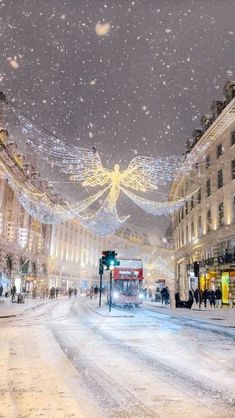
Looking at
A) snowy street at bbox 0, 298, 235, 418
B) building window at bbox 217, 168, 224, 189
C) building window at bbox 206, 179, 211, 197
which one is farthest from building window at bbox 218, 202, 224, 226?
snowy street at bbox 0, 298, 235, 418

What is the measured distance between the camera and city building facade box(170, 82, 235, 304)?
103 ft

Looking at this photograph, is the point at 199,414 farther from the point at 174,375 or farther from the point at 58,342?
the point at 58,342

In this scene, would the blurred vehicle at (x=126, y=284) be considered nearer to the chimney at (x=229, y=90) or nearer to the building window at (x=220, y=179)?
the building window at (x=220, y=179)

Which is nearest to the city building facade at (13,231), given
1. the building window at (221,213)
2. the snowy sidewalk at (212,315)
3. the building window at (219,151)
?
the building window at (219,151)

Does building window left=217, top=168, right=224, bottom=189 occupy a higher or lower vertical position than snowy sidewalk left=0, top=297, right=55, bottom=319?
higher

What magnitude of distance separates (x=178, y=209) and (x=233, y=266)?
22.5m

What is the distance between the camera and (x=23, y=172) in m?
52.7

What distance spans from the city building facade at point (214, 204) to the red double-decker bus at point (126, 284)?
17.7ft

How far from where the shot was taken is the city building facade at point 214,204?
3152cm

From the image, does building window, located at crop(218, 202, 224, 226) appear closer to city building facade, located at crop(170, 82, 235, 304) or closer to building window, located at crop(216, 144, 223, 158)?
city building facade, located at crop(170, 82, 235, 304)

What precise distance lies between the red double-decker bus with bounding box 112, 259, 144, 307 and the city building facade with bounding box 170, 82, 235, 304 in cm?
539

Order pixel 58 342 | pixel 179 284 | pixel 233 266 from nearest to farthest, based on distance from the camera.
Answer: pixel 58 342 → pixel 233 266 → pixel 179 284

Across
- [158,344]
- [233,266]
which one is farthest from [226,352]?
[233,266]

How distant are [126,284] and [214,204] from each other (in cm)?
1082
